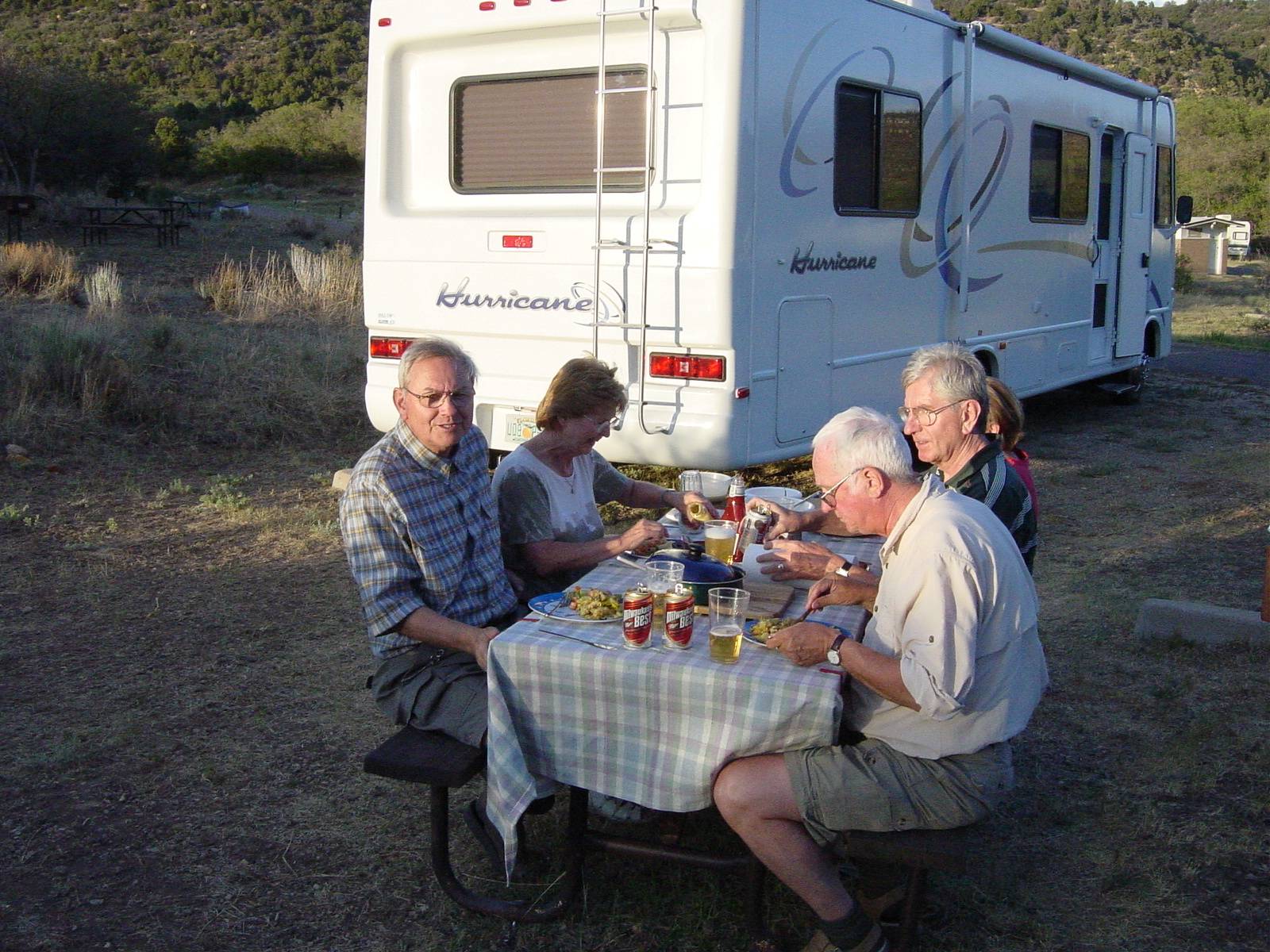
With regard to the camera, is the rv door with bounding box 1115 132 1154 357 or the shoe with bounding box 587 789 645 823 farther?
the rv door with bounding box 1115 132 1154 357

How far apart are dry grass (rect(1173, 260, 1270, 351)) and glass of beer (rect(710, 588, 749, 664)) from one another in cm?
1442

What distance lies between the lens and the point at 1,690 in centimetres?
432

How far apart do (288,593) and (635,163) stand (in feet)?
8.01

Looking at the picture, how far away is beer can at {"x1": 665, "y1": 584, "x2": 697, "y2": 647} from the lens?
270 centimetres

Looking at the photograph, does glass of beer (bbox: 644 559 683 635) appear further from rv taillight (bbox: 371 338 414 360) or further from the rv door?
the rv door

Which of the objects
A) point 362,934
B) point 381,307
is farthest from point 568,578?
point 381,307

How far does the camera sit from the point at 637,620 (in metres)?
2.68

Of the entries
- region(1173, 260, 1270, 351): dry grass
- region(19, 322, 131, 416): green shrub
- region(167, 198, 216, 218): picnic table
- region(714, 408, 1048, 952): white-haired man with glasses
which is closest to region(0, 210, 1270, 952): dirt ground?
region(714, 408, 1048, 952): white-haired man with glasses

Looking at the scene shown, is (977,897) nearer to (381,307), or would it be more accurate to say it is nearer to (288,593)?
(288,593)

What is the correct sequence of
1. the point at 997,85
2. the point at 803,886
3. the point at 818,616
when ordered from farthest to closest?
the point at 997,85 → the point at 818,616 → the point at 803,886

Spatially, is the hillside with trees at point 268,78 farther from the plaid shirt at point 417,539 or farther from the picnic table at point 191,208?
the plaid shirt at point 417,539

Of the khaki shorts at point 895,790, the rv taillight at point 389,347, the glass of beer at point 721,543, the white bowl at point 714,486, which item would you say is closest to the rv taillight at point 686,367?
the white bowl at point 714,486

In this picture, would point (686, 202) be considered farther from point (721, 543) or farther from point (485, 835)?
point (485, 835)

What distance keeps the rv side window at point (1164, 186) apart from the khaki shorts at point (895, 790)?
342 inches
